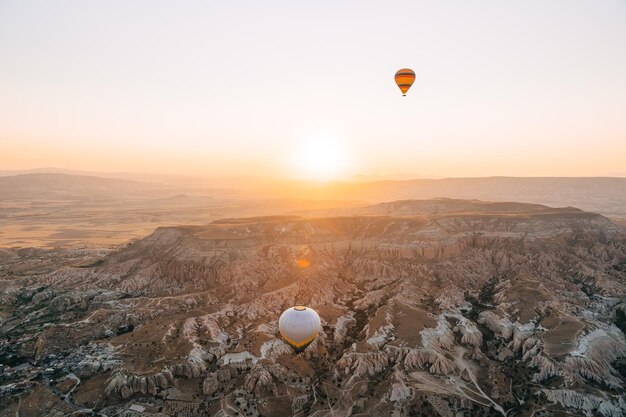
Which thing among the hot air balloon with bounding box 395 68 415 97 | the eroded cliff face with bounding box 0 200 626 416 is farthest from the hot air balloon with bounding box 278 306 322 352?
the hot air balloon with bounding box 395 68 415 97

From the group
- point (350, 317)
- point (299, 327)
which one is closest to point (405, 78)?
point (350, 317)

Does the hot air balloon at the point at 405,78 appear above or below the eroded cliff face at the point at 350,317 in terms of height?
above

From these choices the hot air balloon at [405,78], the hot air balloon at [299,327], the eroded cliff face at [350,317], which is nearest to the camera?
the eroded cliff face at [350,317]

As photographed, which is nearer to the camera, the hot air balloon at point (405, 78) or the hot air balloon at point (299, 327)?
the hot air balloon at point (299, 327)

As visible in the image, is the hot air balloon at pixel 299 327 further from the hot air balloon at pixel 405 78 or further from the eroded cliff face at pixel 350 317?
the hot air balloon at pixel 405 78

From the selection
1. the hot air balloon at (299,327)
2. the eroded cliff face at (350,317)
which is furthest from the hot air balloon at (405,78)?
the hot air balloon at (299,327)

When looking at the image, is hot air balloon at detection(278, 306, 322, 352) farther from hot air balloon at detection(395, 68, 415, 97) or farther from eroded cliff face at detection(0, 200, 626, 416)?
hot air balloon at detection(395, 68, 415, 97)

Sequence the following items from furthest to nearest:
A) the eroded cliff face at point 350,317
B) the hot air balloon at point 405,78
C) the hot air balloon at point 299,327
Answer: the hot air balloon at point 405,78
the hot air balloon at point 299,327
the eroded cliff face at point 350,317

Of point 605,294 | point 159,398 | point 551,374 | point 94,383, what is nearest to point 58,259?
point 94,383

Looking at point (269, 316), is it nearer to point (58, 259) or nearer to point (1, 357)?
point (1, 357)
